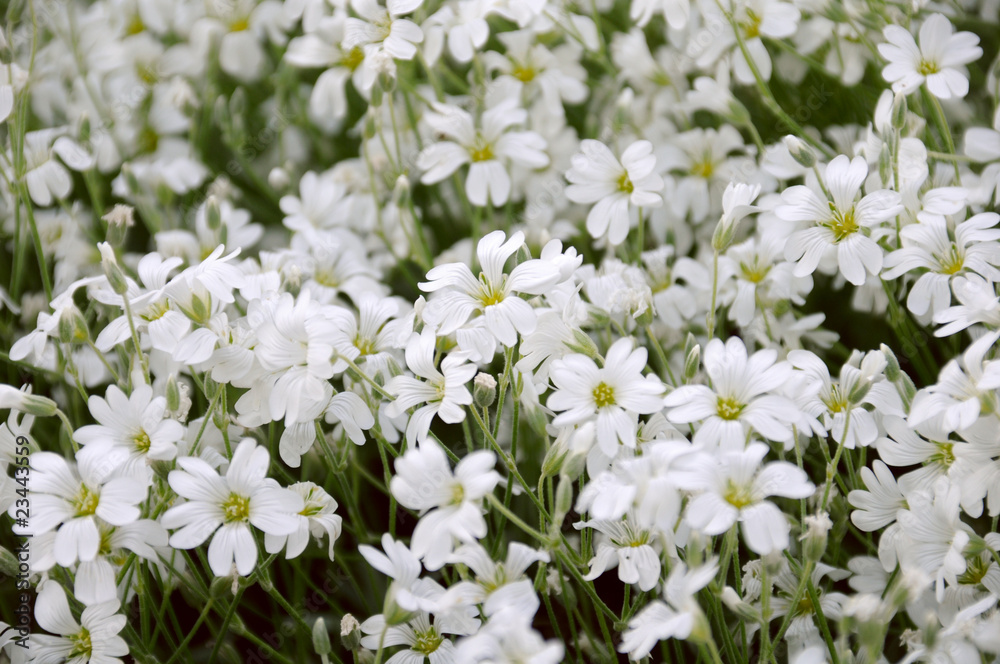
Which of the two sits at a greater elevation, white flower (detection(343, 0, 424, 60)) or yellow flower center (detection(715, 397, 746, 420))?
white flower (detection(343, 0, 424, 60))

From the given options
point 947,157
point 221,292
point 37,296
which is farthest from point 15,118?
point 947,157

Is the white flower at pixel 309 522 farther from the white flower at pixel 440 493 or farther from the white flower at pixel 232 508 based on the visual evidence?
the white flower at pixel 440 493

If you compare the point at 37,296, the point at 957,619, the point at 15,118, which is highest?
the point at 15,118

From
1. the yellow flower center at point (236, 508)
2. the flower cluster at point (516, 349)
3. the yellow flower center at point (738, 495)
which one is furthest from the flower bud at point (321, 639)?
the yellow flower center at point (738, 495)

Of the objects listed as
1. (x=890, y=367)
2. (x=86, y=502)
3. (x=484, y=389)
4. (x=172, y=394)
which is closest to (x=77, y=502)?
(x=86, y=502)

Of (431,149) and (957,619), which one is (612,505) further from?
(431,149)

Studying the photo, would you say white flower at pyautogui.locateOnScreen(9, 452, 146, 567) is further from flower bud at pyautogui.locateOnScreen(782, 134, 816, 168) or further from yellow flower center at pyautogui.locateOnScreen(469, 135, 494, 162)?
flower bud at pyautogui.locateOnScreen(782, 134, 816, 168)

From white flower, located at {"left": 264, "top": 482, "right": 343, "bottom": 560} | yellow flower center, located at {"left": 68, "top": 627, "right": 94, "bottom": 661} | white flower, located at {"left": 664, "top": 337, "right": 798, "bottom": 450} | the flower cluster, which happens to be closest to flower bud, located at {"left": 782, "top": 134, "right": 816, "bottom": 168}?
the flower cluster
